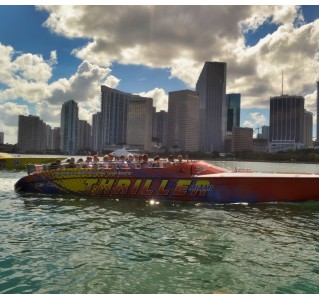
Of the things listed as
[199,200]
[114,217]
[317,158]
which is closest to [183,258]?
[114,217]

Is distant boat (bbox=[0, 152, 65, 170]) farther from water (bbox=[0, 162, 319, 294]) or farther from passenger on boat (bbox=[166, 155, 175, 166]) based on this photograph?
water (bbox=[0, 162, 319, 294])

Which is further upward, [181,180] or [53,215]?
[181,180]

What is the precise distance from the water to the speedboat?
154 cm

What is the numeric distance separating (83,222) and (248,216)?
6.10m

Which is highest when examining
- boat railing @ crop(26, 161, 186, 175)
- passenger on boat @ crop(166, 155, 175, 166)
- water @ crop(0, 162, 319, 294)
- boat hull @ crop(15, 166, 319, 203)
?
passenger on boat @ crop(166, 155, 175, 166)

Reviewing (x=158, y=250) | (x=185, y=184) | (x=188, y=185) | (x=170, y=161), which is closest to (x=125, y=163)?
(x=170, y=161)

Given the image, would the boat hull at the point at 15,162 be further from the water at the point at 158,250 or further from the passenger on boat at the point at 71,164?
the water at the point at 158,250

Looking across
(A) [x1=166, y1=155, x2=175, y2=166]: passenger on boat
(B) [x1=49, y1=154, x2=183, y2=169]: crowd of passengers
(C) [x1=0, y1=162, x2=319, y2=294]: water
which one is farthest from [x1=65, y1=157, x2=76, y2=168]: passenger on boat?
(A) [x1=166, y1=155, x2=175, y2=166]: passenger on boat

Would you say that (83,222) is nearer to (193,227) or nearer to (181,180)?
(193,227)

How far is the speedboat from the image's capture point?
15453mm

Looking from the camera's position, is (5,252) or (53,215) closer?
(5,252)

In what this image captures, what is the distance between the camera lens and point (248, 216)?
506 inches

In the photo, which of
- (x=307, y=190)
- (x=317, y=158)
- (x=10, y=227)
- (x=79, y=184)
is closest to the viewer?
(x=10, y=227)

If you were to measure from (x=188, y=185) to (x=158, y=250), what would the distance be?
311 inches
